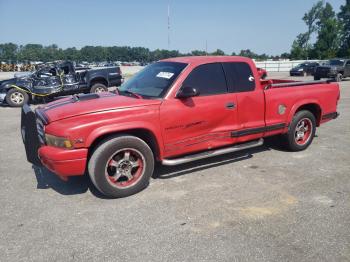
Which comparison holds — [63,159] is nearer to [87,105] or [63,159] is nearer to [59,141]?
[59,141]

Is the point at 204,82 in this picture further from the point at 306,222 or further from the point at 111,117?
the point at 306,222

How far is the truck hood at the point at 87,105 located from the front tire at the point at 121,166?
418 millimetres

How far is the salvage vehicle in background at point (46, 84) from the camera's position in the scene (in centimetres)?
1245

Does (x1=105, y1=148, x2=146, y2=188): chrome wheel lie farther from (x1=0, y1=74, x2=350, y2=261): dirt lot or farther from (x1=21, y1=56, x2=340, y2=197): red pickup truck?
(x1=0, y1=74, x2=350, y2=261): dirt lot

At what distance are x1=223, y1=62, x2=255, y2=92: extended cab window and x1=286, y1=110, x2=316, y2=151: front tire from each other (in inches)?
48.0

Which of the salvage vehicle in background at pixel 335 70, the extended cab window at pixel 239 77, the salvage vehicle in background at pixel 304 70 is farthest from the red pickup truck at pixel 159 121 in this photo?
the salvage vehicle in background at pixel 304 70

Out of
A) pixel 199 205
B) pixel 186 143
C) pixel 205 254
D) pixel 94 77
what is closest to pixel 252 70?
pixel 186 143

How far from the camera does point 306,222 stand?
350 centimetres

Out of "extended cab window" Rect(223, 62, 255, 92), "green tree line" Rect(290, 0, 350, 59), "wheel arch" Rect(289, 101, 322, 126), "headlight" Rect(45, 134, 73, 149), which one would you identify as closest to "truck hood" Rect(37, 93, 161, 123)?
"headlight" Rect(45, 134, 73, 149)

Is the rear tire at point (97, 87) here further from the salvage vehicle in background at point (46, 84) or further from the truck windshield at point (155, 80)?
the truck windshield at point (155, 80)

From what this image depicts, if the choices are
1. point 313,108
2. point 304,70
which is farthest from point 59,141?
point 304,70

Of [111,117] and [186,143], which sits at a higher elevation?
[111,117]

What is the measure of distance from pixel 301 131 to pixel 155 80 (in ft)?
9.79

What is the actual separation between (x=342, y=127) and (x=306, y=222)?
17.7 feet
